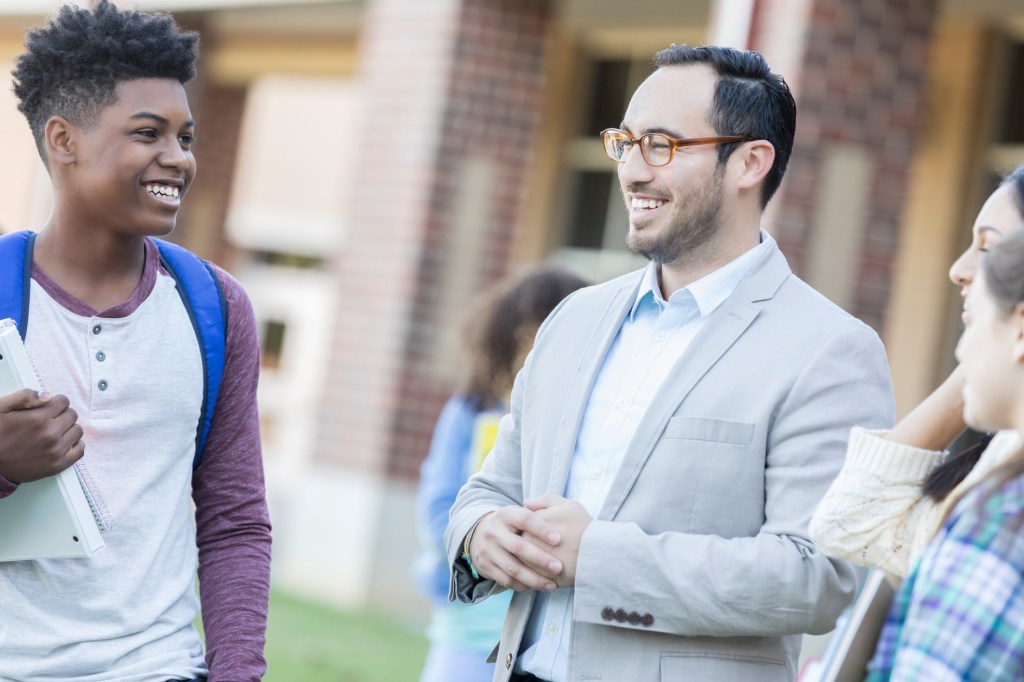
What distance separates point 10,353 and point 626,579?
1213 mm

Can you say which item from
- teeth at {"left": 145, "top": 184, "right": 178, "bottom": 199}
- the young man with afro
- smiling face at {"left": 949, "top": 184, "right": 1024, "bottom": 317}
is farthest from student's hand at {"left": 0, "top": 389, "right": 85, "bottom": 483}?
smiling face at {"left": 949, "top": 184, "right": 1024, "bottom": 317}

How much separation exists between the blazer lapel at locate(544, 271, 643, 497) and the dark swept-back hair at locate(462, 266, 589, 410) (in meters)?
1.62

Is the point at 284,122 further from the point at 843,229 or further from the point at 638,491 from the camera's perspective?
the point at 638,491

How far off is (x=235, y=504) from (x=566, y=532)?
30.2 inches

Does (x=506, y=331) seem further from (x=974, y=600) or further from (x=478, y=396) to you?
(x=974, y=600)

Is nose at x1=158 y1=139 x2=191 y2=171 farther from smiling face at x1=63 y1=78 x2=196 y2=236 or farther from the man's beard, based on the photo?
the man's beard

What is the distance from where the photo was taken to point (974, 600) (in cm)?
202

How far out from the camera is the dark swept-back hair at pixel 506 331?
4.88 m

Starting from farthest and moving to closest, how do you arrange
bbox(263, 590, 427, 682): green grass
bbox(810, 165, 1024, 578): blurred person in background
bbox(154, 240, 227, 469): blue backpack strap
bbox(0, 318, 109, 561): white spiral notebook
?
bbox(263, 590, 427, 682): green grass, bbox(154, 240, 227, 469): blue backpack strap, bbox(0, 318, 109, 561): white spiral notebook, bbox(810, 165, 1024, 578): blurred person in background

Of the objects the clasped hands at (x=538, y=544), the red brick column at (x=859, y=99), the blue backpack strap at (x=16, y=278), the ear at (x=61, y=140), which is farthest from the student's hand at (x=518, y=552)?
the red brick column at (x=859, y=99)

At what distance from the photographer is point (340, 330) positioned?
9688mm

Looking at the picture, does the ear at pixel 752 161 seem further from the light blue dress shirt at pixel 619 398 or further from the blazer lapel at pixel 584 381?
the blazer lapel at pixel 584 381

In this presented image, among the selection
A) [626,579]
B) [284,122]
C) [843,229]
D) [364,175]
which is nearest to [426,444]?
[364,175]

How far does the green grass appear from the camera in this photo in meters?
7.89
